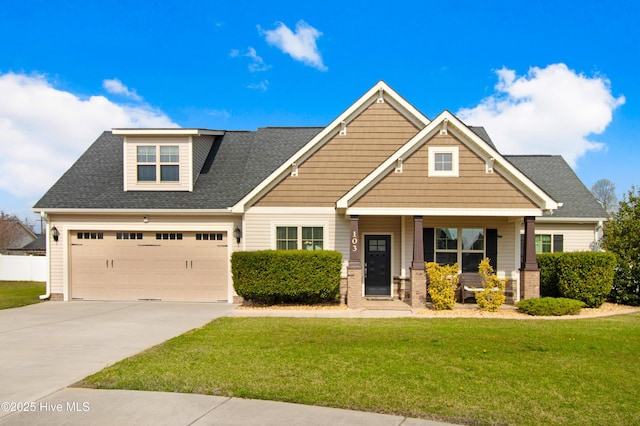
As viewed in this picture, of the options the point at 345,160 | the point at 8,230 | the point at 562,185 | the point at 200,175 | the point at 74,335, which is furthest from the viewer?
the point at 8,230

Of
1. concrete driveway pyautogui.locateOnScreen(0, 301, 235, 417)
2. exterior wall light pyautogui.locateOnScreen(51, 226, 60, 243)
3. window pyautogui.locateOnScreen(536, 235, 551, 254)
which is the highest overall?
exterior wall light pyautogui.locateOnScreen(51, 226, 60, 243)

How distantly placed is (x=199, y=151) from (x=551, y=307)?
12.3 m

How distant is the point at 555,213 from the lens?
16.8 m

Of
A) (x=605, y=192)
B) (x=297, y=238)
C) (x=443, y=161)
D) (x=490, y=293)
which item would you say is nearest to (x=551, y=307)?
(x=490, y=293)

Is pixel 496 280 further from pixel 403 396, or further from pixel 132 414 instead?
pixel 132 414

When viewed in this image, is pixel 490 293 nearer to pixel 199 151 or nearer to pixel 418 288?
pixel 418 288

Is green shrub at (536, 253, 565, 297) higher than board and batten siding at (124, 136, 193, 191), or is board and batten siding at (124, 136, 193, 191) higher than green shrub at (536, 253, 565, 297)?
board and batten siding at (124, 136, 193, 191)

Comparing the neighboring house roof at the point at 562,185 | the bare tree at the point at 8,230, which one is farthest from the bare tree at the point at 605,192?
the bare tree at the point at 8,230

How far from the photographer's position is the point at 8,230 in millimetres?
55719

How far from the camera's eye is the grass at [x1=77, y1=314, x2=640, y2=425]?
539 cm

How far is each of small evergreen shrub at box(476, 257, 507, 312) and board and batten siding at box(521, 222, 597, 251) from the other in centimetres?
502

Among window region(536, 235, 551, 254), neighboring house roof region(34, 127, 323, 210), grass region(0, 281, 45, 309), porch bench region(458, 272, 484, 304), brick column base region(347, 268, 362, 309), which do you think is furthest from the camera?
window region(536, 235, 551, 254)

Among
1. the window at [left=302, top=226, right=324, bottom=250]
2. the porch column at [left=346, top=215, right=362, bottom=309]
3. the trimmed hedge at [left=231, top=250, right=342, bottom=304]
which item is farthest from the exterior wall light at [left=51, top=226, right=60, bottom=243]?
the porch column at [left=346, top=215, right=362, bottom=309]

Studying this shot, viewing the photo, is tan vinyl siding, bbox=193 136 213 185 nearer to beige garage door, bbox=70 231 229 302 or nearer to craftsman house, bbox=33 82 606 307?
craftsman house, bbox=33 82 606 307
